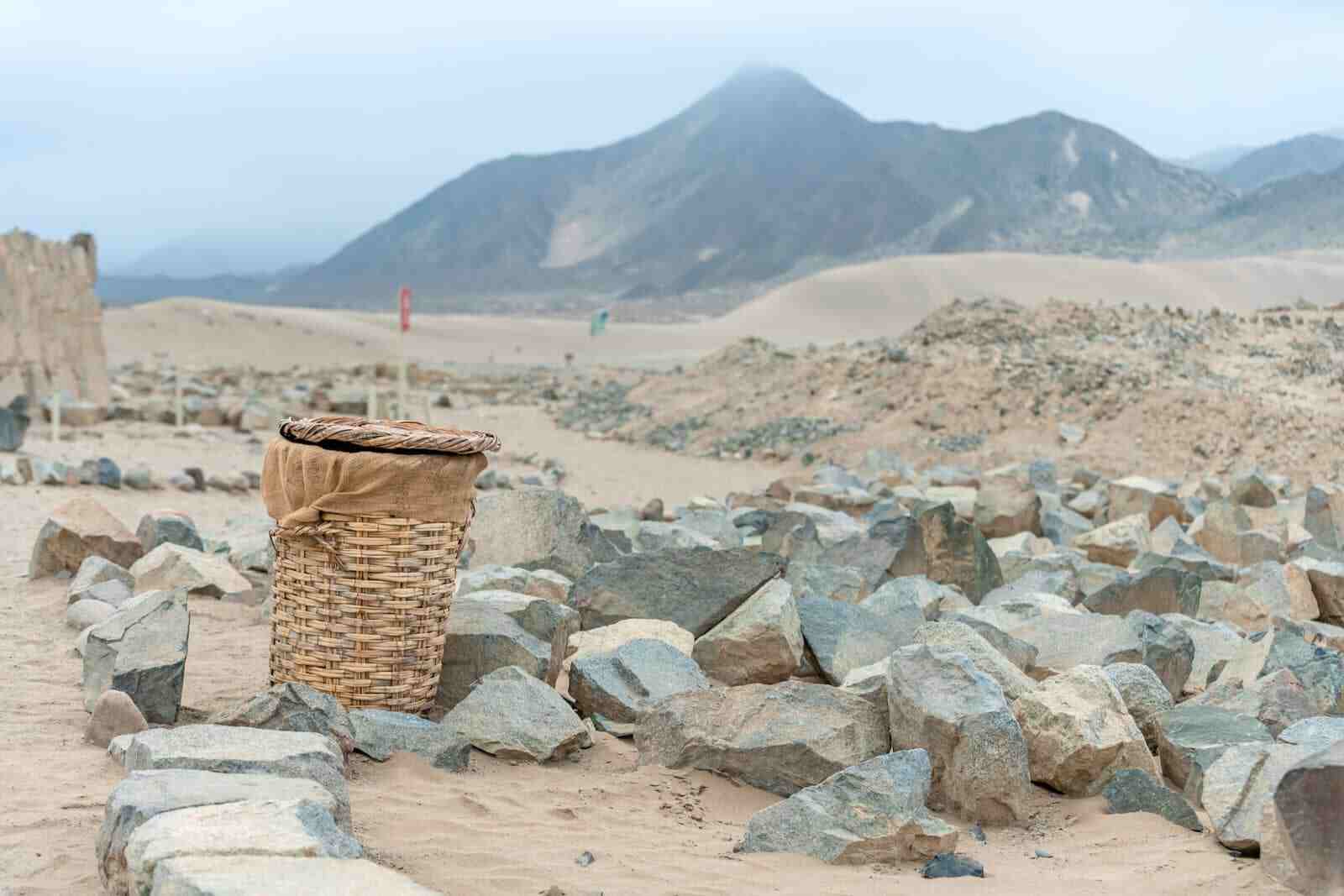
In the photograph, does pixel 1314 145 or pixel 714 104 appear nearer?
pixel 1314 145

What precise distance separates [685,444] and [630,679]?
501 inches

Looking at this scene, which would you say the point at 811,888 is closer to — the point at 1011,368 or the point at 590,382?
the point at 1011,368

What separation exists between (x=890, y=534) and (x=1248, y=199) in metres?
81.4

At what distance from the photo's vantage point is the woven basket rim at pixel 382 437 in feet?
12.0

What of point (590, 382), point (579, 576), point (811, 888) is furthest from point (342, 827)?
point (590, 382)

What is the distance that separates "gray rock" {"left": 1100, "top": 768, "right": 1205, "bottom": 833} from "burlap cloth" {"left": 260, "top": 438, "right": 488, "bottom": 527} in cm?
204

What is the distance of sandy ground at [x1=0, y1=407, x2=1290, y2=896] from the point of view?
2.86 meters

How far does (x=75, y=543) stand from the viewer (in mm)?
6164

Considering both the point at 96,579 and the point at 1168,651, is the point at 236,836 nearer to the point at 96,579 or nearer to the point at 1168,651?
the point at 1168,651

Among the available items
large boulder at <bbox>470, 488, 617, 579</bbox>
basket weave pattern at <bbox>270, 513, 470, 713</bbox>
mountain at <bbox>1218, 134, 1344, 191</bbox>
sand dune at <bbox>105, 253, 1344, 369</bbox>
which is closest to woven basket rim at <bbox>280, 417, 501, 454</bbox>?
basket weave pattern at <bbox>270, 513, 470, 713</bbox>

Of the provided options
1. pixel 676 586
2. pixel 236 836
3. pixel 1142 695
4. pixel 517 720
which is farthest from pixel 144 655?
pixel 1142 695

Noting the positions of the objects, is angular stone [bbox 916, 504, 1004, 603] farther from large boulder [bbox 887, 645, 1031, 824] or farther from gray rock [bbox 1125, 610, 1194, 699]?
large boulder [bbox 887, 645, 1031, 824]

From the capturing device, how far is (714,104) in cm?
16162

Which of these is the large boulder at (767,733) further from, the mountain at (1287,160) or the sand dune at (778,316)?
the mountain at (1287,160)
